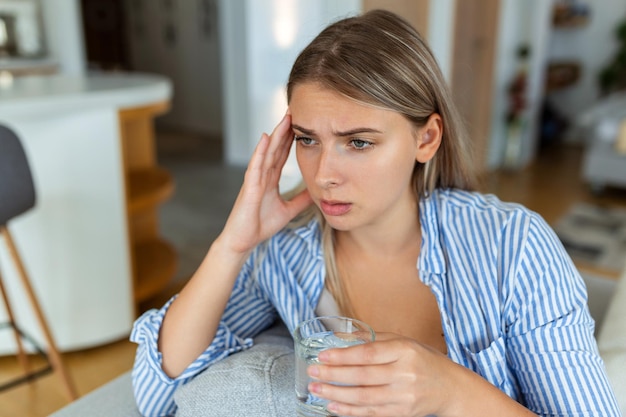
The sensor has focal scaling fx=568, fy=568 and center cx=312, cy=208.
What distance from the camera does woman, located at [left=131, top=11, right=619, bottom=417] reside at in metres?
0.89

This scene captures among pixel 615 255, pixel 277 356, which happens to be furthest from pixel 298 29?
pixel 277 356

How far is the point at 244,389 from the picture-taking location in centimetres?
84

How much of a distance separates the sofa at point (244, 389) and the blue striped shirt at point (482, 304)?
0.07 metres

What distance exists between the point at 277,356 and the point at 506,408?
353 mm

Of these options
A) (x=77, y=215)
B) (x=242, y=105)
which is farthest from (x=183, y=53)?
(x=77, y=215)

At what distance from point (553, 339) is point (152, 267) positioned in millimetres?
1986

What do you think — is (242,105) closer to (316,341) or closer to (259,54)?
(259,54)

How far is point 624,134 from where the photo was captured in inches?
163

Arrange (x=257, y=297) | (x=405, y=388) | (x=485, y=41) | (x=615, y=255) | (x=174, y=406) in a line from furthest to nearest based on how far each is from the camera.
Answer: (x=485, y=41)
(x=615, y=255)
(x=257, y=297)
(x=174, y=406)
(x=405, y=388)

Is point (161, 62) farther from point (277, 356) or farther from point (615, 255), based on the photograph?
point (277, 356)

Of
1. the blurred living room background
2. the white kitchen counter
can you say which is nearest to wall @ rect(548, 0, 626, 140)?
the blurred living room background

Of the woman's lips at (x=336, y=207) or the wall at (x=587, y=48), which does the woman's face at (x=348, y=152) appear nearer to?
the woman's lips at (x=336, y=207)

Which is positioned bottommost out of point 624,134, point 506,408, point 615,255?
point 615,255

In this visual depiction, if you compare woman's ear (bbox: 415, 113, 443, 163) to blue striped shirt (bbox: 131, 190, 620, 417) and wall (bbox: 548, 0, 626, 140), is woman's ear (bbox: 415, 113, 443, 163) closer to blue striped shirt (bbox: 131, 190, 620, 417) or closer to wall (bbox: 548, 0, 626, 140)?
blue striped shirt (bbox: 131, 190, 620, 417)
